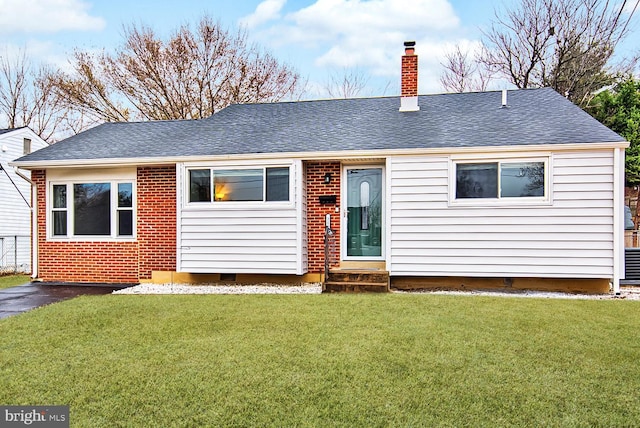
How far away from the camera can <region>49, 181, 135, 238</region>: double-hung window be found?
945cm

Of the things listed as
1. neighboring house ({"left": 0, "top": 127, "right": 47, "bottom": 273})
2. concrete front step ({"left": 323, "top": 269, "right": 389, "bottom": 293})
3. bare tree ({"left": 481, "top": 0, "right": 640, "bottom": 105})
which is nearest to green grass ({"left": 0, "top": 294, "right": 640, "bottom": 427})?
concrete front step ({"left": 323, "top": 269, "right": 389, "bottom": 293})

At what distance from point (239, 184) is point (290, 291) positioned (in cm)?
241

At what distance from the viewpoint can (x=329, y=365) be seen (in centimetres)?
373

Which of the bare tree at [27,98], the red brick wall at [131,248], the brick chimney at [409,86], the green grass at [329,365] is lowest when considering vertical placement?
the green grass at [329,365]

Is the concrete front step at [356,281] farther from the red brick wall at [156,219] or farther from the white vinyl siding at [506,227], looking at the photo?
the red brick wall at [156,219]

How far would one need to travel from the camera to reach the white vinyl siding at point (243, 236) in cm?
843

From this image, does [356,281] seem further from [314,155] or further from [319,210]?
[314,155]

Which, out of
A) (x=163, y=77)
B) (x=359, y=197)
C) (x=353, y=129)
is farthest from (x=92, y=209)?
(x=163, y=77)

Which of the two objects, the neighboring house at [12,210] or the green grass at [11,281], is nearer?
the green grass at [11,281]

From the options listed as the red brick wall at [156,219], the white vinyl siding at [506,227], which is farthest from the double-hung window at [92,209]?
the white vinyl siding at [506,227]

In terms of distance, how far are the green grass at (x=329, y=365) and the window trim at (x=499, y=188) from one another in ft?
7.71

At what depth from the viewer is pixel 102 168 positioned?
9445 millimetres

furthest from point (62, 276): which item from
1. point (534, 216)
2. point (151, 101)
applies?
point (151, 101)

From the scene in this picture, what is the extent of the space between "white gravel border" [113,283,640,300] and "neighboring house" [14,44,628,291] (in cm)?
31
